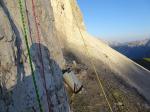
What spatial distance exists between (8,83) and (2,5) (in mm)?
3264

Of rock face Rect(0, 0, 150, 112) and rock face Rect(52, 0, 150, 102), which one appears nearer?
rock face Rect(0, 0, 150, 112)

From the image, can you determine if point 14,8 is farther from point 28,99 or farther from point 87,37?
point 87,37

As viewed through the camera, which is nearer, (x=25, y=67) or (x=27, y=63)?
(x=25, y=67)

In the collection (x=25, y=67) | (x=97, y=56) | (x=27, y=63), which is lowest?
(x=25, y=67)

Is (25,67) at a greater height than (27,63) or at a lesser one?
lesser

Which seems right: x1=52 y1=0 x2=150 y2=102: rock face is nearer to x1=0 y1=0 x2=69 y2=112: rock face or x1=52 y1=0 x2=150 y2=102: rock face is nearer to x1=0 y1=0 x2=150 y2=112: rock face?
x1=0 y1=0 x2=150 y2=112: rock face

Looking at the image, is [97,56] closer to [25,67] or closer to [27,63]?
[27,63]

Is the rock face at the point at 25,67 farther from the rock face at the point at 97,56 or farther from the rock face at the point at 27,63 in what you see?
the rock face at the point at 97,56

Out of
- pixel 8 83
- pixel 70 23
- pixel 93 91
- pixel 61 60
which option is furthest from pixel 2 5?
pixel 70 23

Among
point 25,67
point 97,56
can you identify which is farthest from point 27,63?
point 97,56

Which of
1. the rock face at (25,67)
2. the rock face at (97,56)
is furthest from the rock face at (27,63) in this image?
the rock face at (97,56)

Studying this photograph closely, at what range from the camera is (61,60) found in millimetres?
17875

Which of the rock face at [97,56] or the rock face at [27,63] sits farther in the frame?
the rock face at [97,56]

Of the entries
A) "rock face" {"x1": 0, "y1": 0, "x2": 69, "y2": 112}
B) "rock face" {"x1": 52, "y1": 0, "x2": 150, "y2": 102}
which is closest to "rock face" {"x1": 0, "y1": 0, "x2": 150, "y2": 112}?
"rock face" {"x1": 0, "y1": 0, "x2": 69, "y2": 112}
